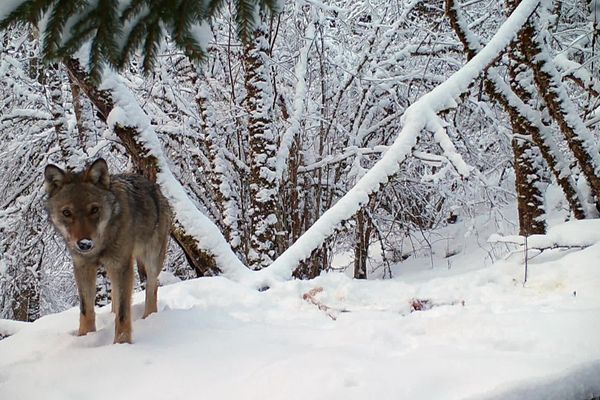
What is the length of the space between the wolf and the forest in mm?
1662

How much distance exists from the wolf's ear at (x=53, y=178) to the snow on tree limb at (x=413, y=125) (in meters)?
2.50

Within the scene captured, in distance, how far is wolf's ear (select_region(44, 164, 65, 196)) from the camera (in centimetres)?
425

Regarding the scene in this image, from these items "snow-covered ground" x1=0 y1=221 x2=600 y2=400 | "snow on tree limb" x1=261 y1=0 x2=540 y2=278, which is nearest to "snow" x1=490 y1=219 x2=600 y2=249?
"snow-covered ground" x1=0 y1=221 x2=600 y2=400

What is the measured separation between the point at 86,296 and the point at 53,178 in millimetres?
923

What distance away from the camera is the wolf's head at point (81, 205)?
13.3 feet

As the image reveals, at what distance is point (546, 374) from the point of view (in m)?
2.75

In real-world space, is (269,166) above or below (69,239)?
above

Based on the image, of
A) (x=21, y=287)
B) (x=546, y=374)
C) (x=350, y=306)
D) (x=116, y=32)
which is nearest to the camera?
(x=546, y=374)

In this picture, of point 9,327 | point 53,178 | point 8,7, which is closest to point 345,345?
point 53,178

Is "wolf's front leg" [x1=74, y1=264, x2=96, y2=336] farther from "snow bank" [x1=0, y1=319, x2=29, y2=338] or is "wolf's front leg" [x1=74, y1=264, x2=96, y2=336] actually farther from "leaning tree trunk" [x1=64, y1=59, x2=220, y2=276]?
"leaning tree trunk" [x1=64, y1=59, x2=220, y2=276]

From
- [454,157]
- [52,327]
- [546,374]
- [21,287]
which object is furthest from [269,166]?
[546,374]

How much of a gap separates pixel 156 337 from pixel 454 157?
130 inches

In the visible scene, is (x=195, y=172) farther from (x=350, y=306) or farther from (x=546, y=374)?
(x=546, y=374)

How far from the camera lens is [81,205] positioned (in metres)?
4.13
